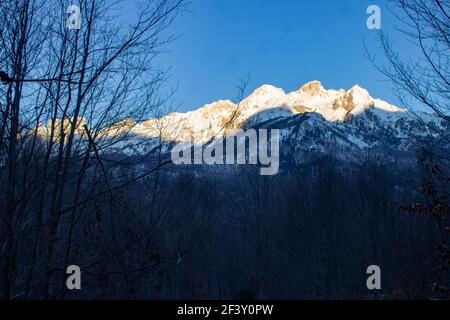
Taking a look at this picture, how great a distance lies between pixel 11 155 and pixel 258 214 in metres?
18.2

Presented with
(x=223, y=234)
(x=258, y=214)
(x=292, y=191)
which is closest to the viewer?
(x=258, y=214)

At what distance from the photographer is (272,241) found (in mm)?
25266

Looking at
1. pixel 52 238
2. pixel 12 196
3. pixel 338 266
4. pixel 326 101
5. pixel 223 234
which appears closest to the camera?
pixel 52 238

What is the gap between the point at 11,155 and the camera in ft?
10.6

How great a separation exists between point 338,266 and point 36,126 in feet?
72.5

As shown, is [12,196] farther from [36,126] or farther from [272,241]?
[272,241]

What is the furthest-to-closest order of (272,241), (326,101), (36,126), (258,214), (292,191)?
(326,101), (292,191), (272,241), (258,214), (36,126)

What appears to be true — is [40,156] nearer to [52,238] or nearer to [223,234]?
[52,238]

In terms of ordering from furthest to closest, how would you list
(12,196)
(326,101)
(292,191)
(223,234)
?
1. (326,101)
2. (223,234)
3. (292,191)
4. (12,196)

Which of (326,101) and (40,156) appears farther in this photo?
(326,101)

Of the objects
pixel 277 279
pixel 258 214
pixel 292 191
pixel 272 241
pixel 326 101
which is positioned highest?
pixel 326 101
